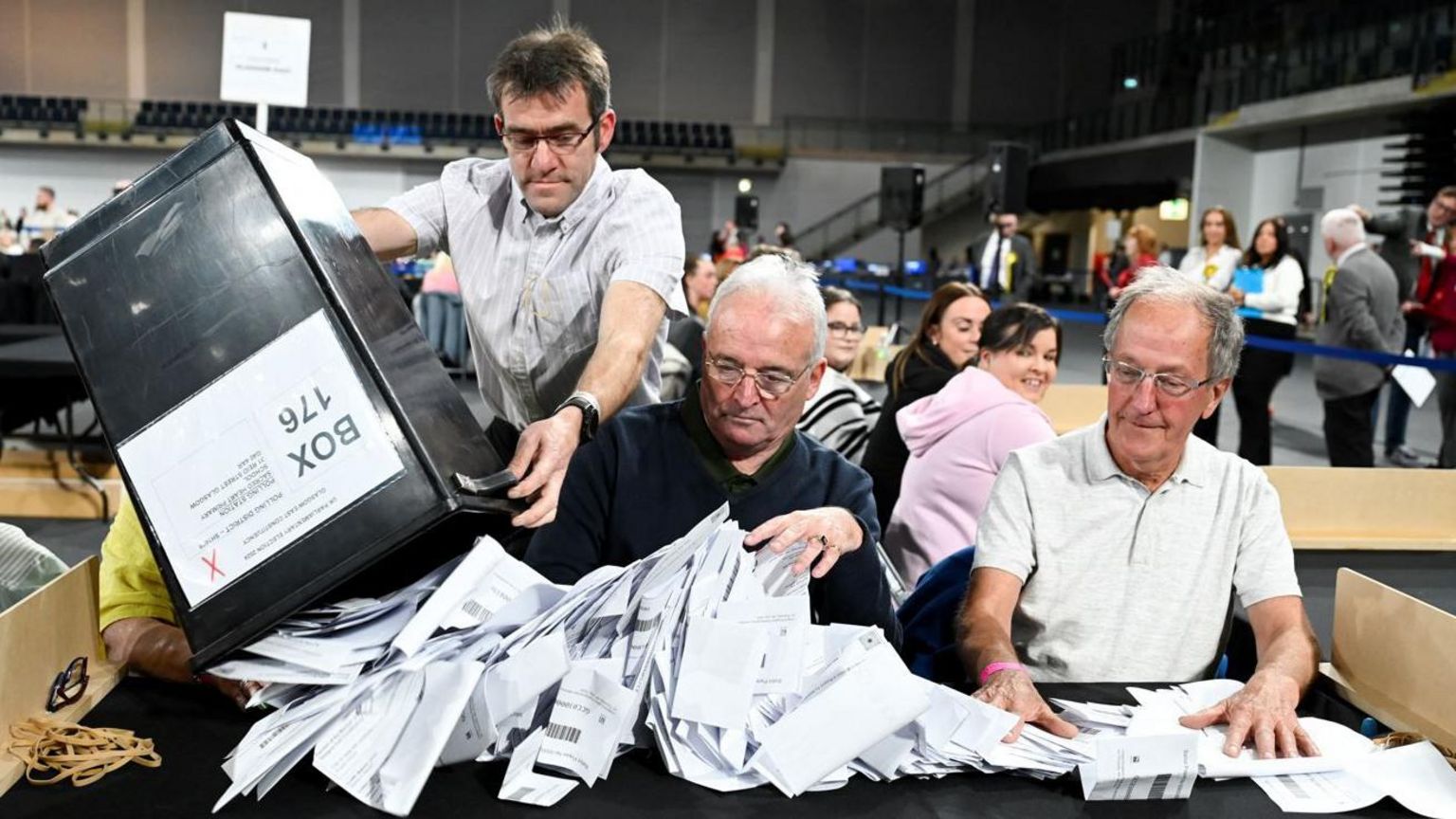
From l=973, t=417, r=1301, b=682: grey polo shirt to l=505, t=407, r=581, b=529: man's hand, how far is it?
63 centimetres

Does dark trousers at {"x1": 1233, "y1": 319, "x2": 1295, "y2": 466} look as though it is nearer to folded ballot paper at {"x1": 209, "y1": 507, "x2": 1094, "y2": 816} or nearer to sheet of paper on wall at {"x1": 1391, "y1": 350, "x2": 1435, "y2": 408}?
sheet of paper on wall at {"x1": 1391, "y1": 350, "x2": 1435, "y2": 408}

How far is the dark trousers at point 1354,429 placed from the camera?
5156mm

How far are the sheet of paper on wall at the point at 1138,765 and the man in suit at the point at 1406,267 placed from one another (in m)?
5.29

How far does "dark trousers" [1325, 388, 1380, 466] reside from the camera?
516 cm

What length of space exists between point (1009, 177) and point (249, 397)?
10.1 m

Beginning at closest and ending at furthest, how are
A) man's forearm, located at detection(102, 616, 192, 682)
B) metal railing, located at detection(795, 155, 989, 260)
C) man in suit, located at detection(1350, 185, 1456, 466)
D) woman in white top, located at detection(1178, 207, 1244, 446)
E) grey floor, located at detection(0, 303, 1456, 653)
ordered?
man's forearm, located at detection(102, 616, 192, 682), grey floor, located at detection(0, 303, 1456, 653), man in suit, located at detection(1350, 185, 1456, 466), woman in white top, located at detection(1178, 207, 1244, 446), metal railing, located at detection(795, 155, 989, 260)

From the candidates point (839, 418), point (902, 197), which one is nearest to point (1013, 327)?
point (839, 418)

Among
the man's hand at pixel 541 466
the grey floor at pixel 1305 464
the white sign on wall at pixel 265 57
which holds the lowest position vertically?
the grey floor at pixel 1305 464

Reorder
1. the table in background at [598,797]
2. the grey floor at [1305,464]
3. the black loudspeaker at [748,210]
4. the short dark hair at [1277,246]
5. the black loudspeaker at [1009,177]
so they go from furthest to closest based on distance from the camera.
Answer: the black loudspeaker at [748,210]
the black loudspeaker at [1009,177]
the short dark hair at [1277,246]
the grey floor at [1305,464]
the table in background at [598,797]

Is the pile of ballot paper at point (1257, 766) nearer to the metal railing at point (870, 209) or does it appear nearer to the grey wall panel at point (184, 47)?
the metal railing at point (870, 209)

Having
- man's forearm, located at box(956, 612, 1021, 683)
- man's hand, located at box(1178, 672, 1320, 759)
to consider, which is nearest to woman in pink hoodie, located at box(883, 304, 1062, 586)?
man's forearm, located at box(956, 612, 1021, 683)

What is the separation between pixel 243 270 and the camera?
1.07m

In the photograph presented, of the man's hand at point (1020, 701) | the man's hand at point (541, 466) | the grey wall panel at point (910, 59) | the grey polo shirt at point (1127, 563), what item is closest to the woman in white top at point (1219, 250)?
the grey polo shirt at point (1127, 563)

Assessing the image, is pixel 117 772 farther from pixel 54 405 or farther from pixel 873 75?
pixel 873 75
